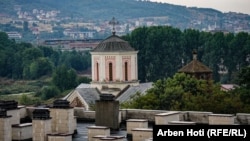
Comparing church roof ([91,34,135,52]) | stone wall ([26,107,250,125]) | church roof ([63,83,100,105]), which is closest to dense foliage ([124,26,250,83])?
church roof ([91,34,135,52])

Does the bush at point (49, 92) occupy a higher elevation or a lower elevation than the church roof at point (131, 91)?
lower

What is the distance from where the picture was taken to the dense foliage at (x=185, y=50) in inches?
5509

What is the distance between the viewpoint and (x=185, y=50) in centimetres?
14562

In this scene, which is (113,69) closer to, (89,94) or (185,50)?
(89,94)

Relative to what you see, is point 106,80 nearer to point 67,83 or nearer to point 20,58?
point 67,83

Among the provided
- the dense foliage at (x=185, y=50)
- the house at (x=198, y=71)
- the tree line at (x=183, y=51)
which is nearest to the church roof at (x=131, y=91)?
the house at (x=198, y=71)

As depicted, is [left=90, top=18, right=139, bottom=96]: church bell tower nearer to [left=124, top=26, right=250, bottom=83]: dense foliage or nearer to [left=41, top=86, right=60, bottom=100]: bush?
[left=41, top=86, right=60, bottom=100]: bush

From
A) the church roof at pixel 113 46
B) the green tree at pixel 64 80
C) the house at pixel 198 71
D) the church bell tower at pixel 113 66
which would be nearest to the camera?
the church bell tower at pixel 113 66

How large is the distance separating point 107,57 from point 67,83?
2434 inches

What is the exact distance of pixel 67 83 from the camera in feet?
467

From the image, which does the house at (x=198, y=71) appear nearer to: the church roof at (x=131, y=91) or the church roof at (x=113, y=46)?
the church roof at (x=131, y=91)

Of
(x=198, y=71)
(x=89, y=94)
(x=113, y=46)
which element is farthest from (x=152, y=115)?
(x=198, y=71)

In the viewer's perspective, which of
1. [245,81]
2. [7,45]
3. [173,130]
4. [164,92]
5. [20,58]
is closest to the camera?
[173,130]

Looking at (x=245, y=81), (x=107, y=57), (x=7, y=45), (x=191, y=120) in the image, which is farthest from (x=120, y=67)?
(x=7, y=45)
